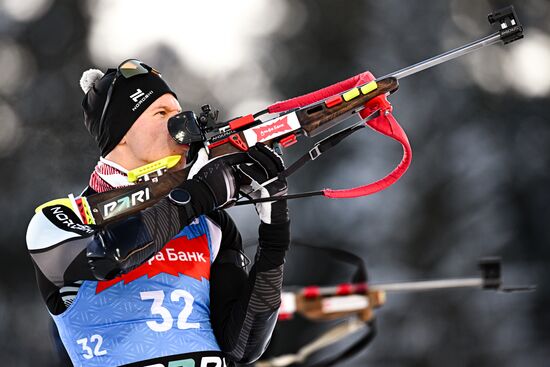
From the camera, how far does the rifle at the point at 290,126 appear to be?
3.52 metres

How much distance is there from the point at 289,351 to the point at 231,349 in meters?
6.93

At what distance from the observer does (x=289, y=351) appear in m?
10.5

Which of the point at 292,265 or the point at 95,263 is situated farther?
the point at 292,265

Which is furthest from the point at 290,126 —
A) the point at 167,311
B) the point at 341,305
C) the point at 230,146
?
the point at 341,305

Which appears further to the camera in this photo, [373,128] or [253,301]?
[373,128]

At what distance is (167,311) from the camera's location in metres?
3.53

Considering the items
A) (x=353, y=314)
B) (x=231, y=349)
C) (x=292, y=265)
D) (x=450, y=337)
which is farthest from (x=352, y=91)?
(x=450, y=337)

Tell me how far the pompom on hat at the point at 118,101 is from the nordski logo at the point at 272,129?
41cm

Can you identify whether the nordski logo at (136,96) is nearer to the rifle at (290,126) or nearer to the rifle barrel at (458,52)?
the rifle at (290,126)

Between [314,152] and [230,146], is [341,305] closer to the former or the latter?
[314,152]

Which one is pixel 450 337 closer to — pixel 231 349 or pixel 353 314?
pixel 353 314

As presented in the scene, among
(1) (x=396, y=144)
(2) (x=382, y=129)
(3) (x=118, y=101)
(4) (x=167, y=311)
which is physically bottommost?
(1) (x=396, y=144)

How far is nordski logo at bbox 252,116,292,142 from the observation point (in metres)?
3.66

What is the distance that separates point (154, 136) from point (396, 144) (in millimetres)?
11320
